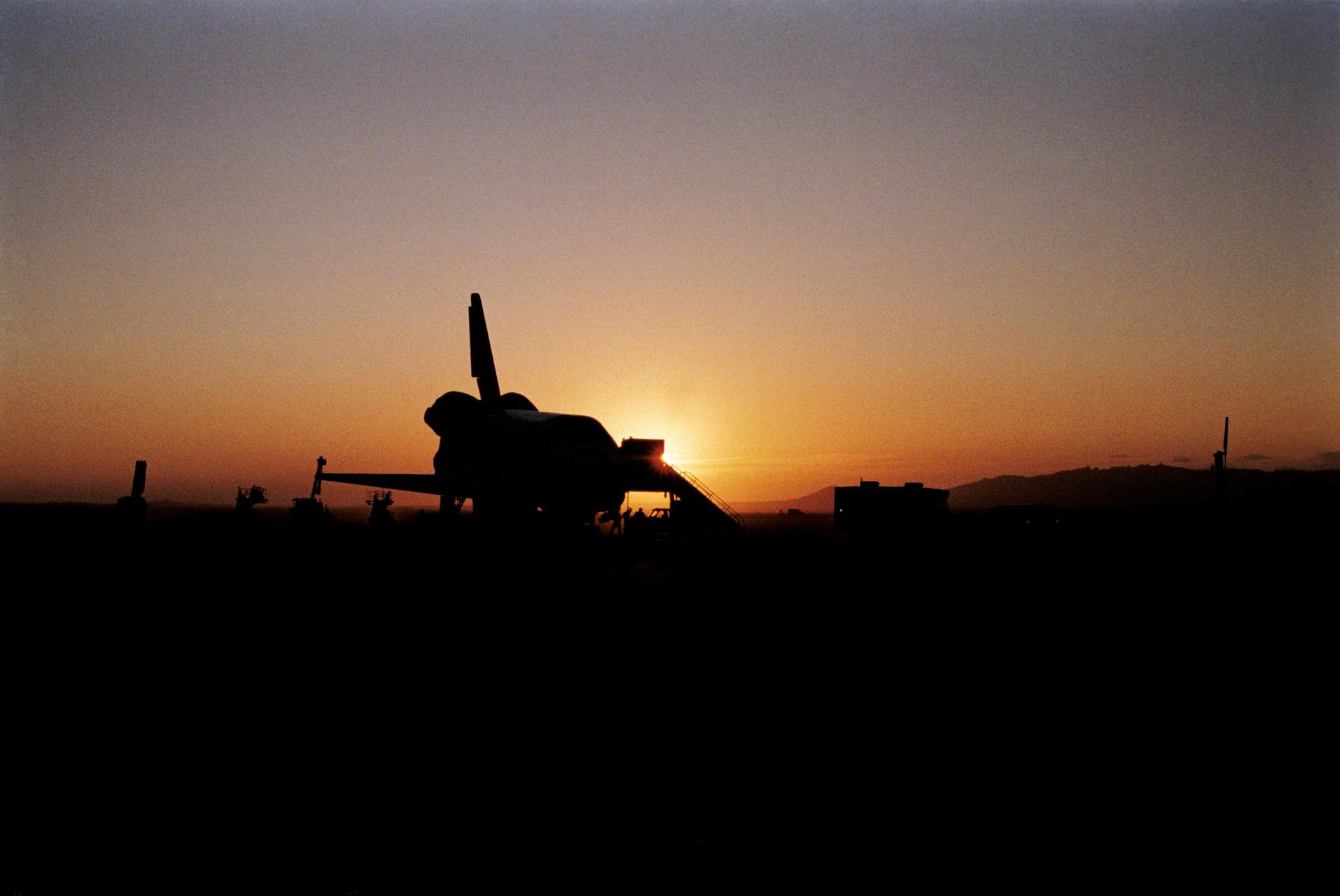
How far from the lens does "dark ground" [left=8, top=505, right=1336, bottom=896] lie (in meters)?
5.86

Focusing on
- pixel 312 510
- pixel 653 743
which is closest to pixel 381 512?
pixel 312 510

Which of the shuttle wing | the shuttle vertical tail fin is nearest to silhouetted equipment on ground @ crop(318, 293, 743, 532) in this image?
the shuttle wing

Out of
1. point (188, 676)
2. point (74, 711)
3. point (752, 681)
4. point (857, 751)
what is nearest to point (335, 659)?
point (188, 676)

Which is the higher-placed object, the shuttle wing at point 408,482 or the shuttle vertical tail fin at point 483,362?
the shuttle vertical tail fin at point 483,362

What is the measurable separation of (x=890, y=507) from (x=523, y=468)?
38220 mm

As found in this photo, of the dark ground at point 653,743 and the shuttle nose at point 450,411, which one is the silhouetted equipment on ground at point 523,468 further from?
the dark ground at point 653,743

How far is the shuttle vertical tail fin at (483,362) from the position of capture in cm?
4884

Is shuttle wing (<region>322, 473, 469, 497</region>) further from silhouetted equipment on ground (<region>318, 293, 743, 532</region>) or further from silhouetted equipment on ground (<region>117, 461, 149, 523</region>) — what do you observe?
silhouetted equipment on ground (<region>117, 461, 149, 523</region>)

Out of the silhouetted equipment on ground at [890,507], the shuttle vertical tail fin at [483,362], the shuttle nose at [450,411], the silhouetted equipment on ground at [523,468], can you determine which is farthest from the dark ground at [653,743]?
the silhouetted equipment on ground at [890,507]

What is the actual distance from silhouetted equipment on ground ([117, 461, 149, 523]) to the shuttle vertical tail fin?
24.5 m

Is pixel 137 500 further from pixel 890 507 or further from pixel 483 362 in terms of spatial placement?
pixel 890 507

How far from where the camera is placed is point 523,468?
32.3 metres

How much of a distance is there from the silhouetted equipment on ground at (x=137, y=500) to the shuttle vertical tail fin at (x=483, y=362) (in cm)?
2447

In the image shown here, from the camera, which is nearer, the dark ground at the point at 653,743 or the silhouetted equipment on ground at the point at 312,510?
the dark ground at the point at 653,743
